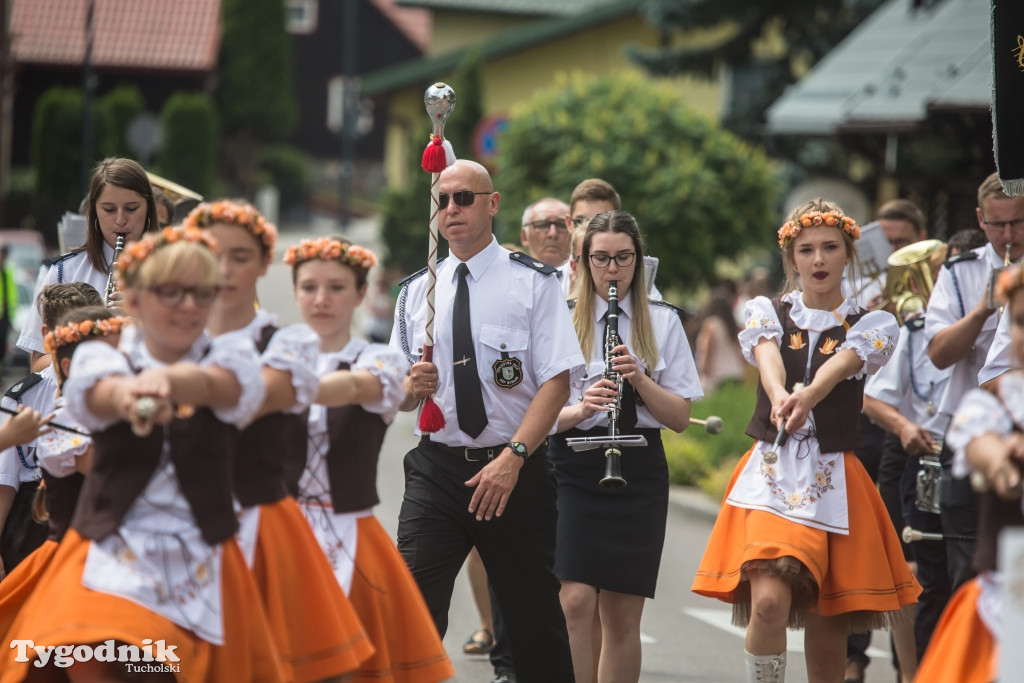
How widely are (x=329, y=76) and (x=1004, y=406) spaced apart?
2293 inches

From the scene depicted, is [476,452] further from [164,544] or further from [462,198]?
[164,544]

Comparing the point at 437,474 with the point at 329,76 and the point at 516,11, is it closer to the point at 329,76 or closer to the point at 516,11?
the point at 516,11

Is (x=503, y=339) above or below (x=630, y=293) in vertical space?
below

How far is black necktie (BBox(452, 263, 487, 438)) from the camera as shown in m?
5.79

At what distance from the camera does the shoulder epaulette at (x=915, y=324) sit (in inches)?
302

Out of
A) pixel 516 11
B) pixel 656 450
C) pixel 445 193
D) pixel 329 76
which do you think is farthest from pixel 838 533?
pixel 329 76

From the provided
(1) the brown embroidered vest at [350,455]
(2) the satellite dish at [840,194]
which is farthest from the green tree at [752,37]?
(1) the brown embroidered vest at [350,455]

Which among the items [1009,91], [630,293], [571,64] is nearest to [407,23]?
[571,64]

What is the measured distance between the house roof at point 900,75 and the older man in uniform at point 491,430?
8940 millimetres

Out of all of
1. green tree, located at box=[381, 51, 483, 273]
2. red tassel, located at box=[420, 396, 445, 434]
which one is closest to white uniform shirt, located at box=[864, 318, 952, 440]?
red tassel, located at box=[420, 396, 445, 434]

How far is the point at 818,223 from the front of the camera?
6.19 m

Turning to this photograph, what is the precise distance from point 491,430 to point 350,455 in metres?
1.12

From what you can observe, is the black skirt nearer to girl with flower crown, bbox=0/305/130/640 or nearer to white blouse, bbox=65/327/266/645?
girl with flower crown, bbox=0/305/130/640

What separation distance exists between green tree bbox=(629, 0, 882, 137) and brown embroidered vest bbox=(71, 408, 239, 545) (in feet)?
66.6
